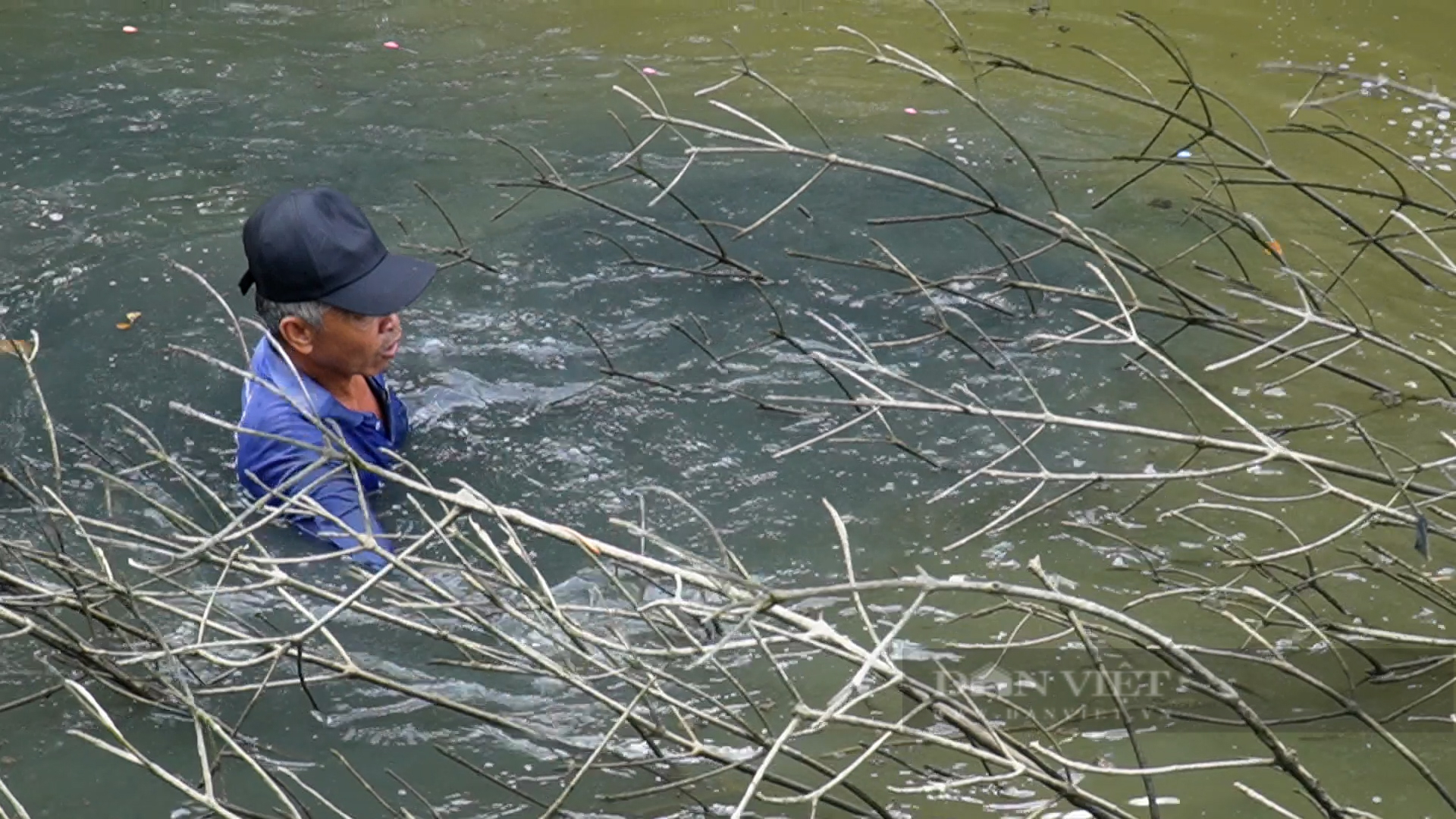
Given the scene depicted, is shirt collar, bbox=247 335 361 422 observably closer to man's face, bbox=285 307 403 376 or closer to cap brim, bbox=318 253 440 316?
man's face, bbox=285 307 403 376

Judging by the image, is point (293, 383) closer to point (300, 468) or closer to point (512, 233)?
point (300, 468)

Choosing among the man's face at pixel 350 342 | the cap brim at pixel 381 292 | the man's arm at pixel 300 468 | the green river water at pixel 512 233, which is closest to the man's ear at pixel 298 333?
the man's face at pixel 350 342

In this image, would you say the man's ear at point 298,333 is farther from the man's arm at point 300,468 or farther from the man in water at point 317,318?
the man's arm at point 300,468

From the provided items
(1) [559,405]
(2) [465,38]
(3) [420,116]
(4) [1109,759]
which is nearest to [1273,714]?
(4) [1109,759]

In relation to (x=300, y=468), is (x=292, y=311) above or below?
above

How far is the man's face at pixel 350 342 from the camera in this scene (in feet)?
15.5

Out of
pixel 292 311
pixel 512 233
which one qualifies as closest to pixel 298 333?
pixel 292 311

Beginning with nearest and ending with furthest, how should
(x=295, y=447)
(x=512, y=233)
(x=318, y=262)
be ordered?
(x=295, y=447) → (x=318, y=262) → (x=512, y=233)

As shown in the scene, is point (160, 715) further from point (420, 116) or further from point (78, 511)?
point (420, 116)

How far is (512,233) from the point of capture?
6.62 m

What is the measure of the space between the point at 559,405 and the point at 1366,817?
3483 mm

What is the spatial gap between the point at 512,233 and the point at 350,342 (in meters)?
1.96

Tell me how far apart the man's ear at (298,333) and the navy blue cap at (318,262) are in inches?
3.0

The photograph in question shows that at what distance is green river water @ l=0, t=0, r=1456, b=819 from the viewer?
4.27 m
